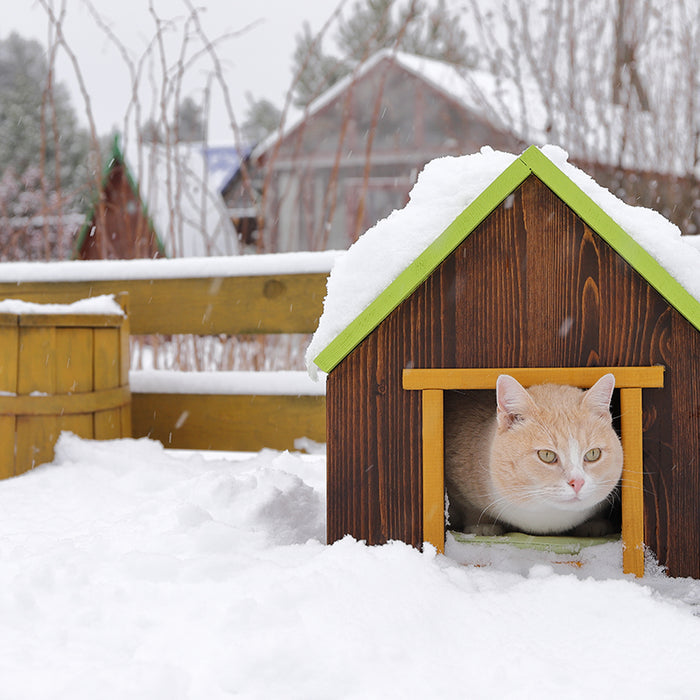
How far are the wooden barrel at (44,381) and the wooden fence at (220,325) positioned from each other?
0.51m

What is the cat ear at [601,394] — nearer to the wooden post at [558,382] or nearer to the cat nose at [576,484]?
the wooden post at [558,382]

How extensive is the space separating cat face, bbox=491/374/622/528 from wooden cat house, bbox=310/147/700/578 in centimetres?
5

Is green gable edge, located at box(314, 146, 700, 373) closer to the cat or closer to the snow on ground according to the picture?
the cat

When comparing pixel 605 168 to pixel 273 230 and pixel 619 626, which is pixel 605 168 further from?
pixel 619 626

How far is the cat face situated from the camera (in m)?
1.54

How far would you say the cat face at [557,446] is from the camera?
1536 millimetres

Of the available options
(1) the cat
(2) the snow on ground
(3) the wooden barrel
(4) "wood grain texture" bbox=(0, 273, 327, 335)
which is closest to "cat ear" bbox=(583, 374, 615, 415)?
(1) the cat

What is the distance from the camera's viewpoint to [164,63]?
10.7ft

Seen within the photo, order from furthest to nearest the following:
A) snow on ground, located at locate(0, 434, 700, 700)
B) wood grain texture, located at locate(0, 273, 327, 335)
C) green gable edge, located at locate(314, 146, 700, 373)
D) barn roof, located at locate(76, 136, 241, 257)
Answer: barn roof, located at locate(76, 136, 241, 257), wood grain texture, located at locate(0, 273, 327, 335), green gable edge, located at locate(314, 146, 700, 373), snow on ground, located at locate(0, 434, 700, 700)

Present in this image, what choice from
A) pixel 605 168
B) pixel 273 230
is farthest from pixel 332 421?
pixel 605 168

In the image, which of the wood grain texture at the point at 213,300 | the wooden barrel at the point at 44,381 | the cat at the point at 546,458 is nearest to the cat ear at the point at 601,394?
the cat at the point at 546,458

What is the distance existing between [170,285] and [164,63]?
119cm

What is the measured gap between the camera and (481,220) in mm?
1522

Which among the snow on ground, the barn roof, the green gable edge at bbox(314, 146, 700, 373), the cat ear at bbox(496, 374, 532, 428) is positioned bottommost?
the snow on ground
